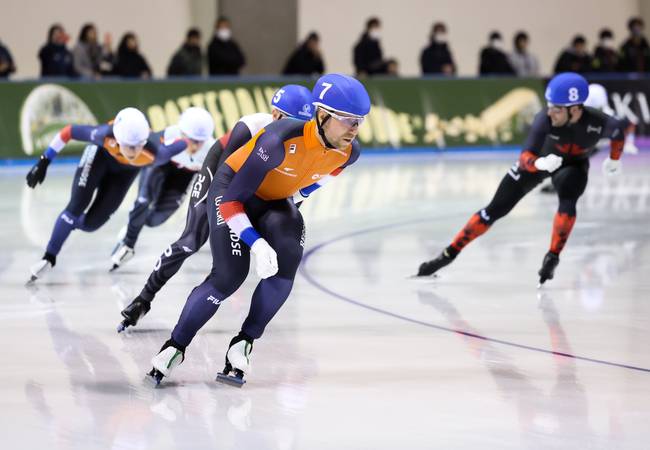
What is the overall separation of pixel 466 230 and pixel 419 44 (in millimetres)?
17402

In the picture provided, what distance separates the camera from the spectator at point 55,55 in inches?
695

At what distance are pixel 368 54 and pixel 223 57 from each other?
2883mm

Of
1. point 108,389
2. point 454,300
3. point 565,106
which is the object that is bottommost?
point 454,300

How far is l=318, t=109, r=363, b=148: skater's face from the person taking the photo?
527 centimetres

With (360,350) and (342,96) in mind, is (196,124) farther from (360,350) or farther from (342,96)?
(342,96)

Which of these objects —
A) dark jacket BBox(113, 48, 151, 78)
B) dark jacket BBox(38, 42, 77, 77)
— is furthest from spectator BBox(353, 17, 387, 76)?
dark jacket BBox(38, 42, 77, 77)

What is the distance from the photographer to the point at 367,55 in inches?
826

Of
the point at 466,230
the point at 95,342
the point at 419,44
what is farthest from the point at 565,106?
the point at 419,44

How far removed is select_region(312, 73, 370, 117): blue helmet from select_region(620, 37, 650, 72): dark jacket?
19217 millimetres

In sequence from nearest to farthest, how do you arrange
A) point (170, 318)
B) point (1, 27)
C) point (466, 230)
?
point (170, 318) → point (466, 230) → point (1, 27)

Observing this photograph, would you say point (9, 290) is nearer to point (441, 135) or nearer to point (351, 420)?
point (351, 420)

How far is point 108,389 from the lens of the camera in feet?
18.5

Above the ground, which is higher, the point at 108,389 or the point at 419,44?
the point at 108,389

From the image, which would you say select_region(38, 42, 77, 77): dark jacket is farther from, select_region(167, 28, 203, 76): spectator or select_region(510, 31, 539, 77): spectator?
select_region(510, 31, 539, 77): spectator
